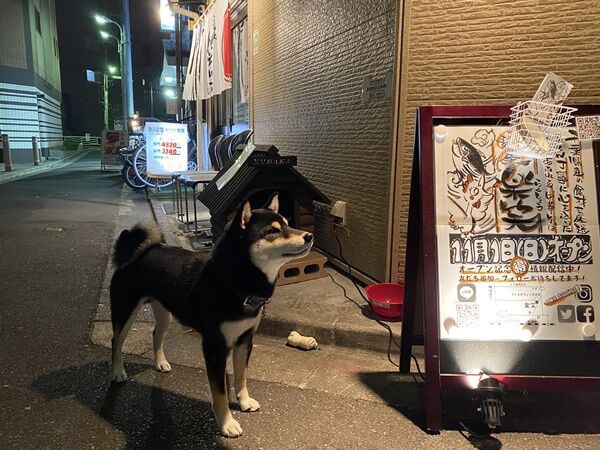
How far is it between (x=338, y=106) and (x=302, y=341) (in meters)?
2.69

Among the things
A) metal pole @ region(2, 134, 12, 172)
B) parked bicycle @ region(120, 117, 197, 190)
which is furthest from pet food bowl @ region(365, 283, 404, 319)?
metal pole @ region(2, 134, 12, 172)

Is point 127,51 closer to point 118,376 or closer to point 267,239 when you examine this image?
point 118,376

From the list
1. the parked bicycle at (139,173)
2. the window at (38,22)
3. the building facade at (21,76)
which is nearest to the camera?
the parked bicycle at (139,173)

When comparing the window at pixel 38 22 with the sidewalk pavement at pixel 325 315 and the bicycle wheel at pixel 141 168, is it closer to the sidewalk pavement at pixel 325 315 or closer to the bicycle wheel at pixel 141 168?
the bicycle wheel at pixel 141 168

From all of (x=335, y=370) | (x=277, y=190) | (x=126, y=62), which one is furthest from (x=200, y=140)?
(x=126, y=62)

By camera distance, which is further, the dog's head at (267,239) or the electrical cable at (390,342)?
the electrical cable at (390,342)

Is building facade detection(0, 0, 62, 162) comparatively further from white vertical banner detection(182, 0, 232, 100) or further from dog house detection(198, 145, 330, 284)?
dog house detection(198, 145, 330, 284)

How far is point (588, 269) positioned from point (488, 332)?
0.67 metres

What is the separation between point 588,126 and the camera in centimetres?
259

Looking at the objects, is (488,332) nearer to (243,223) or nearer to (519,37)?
(243,223)

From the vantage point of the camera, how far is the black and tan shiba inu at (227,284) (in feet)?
7.97

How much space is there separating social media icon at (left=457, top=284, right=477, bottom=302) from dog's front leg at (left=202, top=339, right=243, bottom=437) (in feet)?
4.50

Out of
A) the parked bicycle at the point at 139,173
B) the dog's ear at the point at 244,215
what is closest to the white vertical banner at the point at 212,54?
the parked bicycle at the point at 139,173

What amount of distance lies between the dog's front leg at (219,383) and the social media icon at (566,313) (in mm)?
1892
